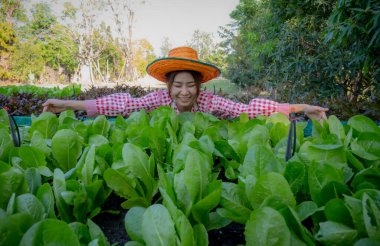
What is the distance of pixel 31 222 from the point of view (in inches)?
22.1

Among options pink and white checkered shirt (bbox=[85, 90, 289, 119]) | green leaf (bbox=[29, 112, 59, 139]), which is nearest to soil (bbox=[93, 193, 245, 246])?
green leaf (bbox=[29, 112, 59, 139])

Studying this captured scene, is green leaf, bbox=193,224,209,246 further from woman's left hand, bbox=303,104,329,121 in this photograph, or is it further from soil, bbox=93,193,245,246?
woman's left hand, bbox=303,104,329,121

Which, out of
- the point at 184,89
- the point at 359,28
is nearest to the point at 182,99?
the point at 184,89

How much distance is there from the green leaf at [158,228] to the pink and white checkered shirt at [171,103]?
1.69 m

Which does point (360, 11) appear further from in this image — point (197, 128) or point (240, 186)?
point (240, 186)

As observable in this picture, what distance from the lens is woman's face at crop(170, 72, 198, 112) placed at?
95.2 inches

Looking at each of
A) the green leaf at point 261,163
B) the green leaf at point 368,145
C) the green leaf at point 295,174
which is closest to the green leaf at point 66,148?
the green leaf at point 261,163

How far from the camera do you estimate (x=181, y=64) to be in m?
2.32

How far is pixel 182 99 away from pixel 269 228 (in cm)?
201

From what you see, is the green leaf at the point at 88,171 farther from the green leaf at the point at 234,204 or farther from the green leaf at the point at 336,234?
the green leaf at the point at 336,234

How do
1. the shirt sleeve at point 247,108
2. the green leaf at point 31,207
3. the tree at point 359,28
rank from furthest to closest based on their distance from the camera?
the tree at point 359,28
the shirt sleeve at point 247,108
the green leaf at point 31,207

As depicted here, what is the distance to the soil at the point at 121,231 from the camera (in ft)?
2.30

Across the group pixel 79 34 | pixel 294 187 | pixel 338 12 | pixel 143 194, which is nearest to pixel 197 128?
pixel 143 194

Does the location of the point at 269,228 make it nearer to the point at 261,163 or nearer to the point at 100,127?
the point at 261,163
